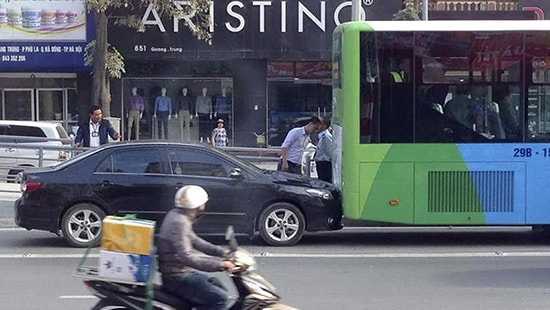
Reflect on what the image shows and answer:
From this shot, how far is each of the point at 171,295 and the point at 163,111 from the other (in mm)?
23504

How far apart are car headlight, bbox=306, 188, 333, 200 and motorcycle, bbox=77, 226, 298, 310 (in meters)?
6.28

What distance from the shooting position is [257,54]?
→ 29188mm

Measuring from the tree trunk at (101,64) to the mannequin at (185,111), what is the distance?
12.6ft

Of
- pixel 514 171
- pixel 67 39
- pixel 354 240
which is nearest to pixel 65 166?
pixel 354 240

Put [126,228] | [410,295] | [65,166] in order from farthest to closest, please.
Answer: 1. [65,166]
2. [410,295]
3. [126,228]

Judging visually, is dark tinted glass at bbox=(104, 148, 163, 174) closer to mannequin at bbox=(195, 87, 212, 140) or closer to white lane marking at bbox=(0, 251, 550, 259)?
white lane marking at bbox=(0, 251, 550, 259)

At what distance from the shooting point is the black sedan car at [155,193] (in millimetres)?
13008

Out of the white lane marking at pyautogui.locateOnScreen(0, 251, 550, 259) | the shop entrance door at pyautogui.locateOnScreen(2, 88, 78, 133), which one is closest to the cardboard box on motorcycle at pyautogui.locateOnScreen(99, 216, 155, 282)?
the white lane marking at pyautogui.locateOnScreen(0, 251, 550, 259)

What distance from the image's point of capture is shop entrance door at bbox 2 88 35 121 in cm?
3008

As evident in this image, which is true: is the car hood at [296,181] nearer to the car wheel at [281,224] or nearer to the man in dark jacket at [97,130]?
the car wheel at [281,224]

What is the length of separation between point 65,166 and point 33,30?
1662 cm

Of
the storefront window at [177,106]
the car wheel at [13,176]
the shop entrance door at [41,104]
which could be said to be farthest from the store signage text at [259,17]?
the car wheel at [13,176]

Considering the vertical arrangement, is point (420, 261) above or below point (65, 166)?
below

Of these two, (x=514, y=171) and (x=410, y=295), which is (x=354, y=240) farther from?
(x=410, y=295)
